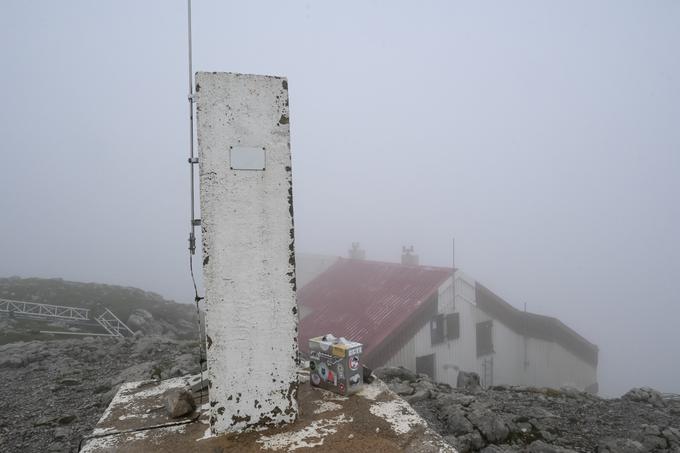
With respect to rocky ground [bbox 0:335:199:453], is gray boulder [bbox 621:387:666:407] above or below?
below

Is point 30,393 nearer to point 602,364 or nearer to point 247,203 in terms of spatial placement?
point 247,203

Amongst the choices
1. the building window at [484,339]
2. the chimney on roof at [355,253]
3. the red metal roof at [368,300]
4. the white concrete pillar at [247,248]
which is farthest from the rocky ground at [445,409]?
the chimney on roof at [355,253]

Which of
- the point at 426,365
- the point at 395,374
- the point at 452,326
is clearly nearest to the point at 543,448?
the point at 395,374

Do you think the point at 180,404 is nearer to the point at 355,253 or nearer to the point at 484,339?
the point at 484,339

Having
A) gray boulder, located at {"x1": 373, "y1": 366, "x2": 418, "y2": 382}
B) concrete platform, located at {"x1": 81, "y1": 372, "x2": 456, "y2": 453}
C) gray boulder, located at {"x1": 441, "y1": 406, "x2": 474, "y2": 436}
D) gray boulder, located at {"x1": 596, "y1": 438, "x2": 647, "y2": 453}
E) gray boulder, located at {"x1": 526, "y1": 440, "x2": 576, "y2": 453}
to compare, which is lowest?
gray boulder, located at {"x1": 373, "y1": 366, "x2": 418, "y2": 382}

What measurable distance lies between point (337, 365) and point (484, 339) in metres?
14.0

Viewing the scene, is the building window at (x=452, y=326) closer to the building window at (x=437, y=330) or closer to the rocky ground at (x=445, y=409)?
the building window at (x=437, y=330)

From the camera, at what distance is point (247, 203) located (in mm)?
3744

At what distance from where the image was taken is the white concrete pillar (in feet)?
12.0

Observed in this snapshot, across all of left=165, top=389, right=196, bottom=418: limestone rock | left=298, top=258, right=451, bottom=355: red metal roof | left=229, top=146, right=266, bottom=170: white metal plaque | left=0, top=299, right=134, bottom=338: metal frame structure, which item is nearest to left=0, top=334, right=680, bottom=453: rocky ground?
left=165, top=389, right=196, bottom=418: limestone rock

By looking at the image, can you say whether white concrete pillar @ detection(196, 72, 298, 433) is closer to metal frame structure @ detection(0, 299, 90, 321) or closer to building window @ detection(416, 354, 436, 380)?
building window @ detection(416, 354, 436, 380)

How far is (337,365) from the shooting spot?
15.2 feet

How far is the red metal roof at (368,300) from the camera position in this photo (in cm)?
1449

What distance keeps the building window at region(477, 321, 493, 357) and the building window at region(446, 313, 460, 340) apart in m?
1.38
